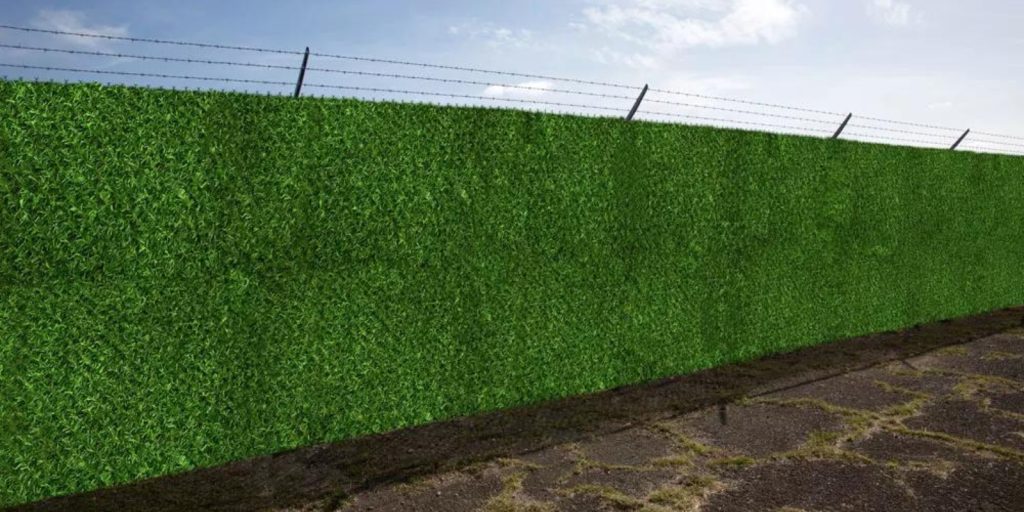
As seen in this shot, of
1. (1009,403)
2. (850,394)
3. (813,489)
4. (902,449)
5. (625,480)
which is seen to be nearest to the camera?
(813,489)

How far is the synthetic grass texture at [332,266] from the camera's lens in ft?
13.8

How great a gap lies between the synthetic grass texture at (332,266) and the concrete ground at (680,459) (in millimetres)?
249

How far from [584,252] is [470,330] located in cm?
126

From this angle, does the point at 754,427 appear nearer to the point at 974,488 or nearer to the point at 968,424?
the point at 974,488

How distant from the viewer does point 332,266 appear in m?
5.06

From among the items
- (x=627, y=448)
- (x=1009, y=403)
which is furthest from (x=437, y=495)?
(x=1009, y=403)

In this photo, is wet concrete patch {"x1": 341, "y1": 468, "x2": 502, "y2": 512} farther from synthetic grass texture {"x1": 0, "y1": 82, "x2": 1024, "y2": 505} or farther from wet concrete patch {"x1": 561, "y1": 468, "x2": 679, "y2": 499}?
synthetic grass texture {"x1": 0, "y1": 82, "x2": 1024, "y2": 505}

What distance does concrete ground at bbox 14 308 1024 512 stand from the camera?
171 inches

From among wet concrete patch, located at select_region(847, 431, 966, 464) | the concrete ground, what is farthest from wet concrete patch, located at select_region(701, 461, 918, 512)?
wet concrete patch, located at select_region(847, 431, 966, 464)

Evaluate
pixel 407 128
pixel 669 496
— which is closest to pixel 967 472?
pixel 669 496

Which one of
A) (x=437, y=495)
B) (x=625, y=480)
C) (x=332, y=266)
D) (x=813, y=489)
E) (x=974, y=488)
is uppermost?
(x=332, y=266)

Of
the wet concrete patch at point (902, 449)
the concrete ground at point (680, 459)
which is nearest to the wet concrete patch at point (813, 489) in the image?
the concrete ground at point (680, 459)

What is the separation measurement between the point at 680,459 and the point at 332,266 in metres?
2.65

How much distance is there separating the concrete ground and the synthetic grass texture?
249 mm
